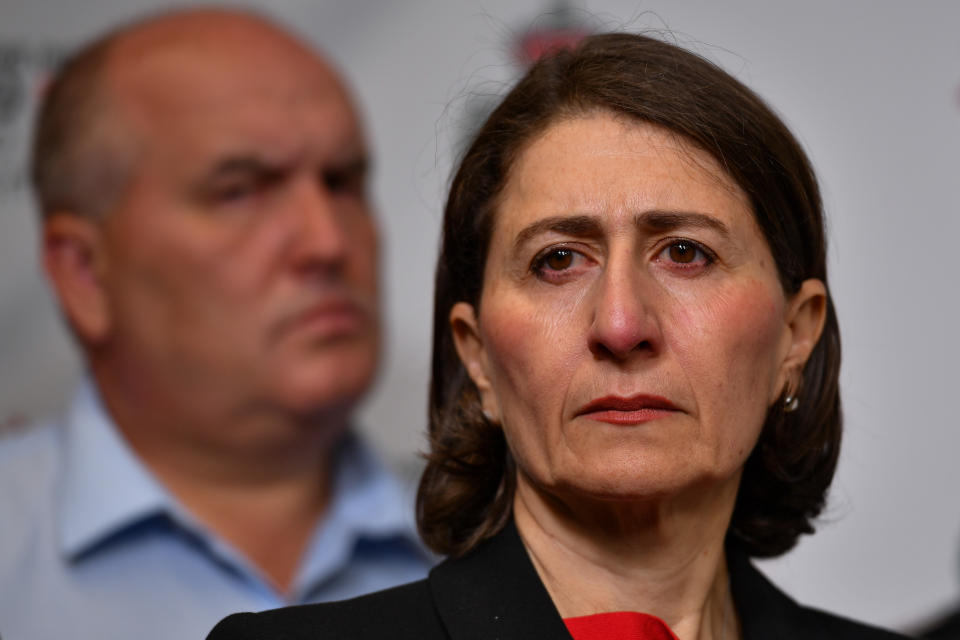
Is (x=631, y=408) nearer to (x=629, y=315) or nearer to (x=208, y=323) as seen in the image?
(x=629, y=315)

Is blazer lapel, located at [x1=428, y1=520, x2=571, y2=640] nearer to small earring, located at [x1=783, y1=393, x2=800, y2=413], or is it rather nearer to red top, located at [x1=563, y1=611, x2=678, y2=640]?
red top, located at [x1=563, y1=611, x2=678, y2=640]

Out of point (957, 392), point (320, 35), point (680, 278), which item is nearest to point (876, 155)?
point (957, 392)

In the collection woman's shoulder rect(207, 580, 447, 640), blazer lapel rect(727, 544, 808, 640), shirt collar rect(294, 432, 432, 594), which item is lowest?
shirt collar rect(294, 432, 432, 594)

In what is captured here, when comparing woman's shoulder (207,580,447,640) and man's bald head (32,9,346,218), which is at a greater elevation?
man's bald head (32,9,346,218)

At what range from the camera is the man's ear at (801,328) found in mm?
1452

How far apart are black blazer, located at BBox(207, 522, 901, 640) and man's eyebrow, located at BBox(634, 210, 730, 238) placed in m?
0.40

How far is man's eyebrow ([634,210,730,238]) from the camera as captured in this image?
4.30ft

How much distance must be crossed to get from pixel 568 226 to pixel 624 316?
0.13 m

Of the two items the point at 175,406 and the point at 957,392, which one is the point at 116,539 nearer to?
the point at 175,406

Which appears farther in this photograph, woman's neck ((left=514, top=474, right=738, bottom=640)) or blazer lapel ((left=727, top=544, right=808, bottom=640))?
blazer lapel ((left=727, top=544, right=808, bottom=640))

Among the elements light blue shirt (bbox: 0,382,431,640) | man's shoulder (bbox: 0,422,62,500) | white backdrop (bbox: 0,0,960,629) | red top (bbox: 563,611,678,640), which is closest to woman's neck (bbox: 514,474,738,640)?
red top (bbox: 563,611,678,640)

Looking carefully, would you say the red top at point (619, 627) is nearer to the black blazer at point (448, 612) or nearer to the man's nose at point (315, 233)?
the black blazer at point (448, 612)

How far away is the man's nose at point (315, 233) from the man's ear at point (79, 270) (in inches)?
15.9

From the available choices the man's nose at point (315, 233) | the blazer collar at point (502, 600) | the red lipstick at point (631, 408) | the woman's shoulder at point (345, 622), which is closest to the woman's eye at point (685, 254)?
the red lipstick at point (631, 408)
